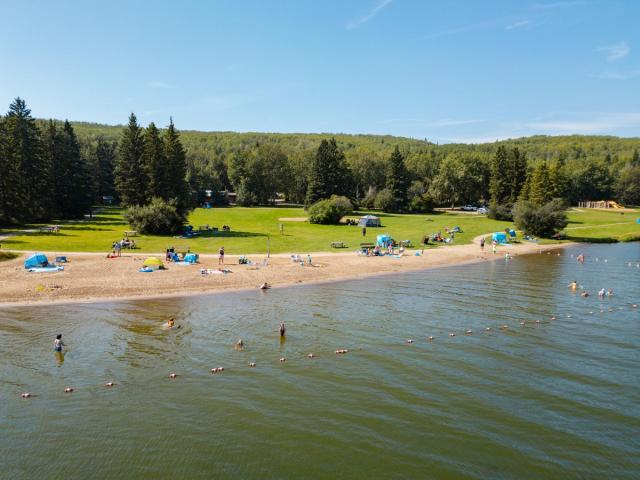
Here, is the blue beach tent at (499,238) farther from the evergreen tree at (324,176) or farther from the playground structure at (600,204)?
the playground structure at (600,204)

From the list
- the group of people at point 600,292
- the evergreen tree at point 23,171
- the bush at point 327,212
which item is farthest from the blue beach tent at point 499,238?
the evergreen tree at point 23,171

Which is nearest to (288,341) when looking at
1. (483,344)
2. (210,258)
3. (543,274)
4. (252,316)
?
(252,316)

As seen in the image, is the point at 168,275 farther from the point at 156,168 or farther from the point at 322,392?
the point at 156,168

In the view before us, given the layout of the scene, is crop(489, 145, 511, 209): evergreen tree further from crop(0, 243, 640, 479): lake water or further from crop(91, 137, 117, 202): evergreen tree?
crop(91, 137, 117, 202): evergreen tree

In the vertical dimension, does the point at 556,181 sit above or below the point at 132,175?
above

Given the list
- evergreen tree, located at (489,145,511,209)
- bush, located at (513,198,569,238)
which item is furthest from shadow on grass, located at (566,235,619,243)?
evergreen tree, located at (489,145,511,209)

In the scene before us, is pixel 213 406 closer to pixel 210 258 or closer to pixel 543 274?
pixel 210 258

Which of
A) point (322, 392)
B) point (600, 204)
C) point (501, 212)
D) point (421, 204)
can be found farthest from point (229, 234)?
point (600, 204)
